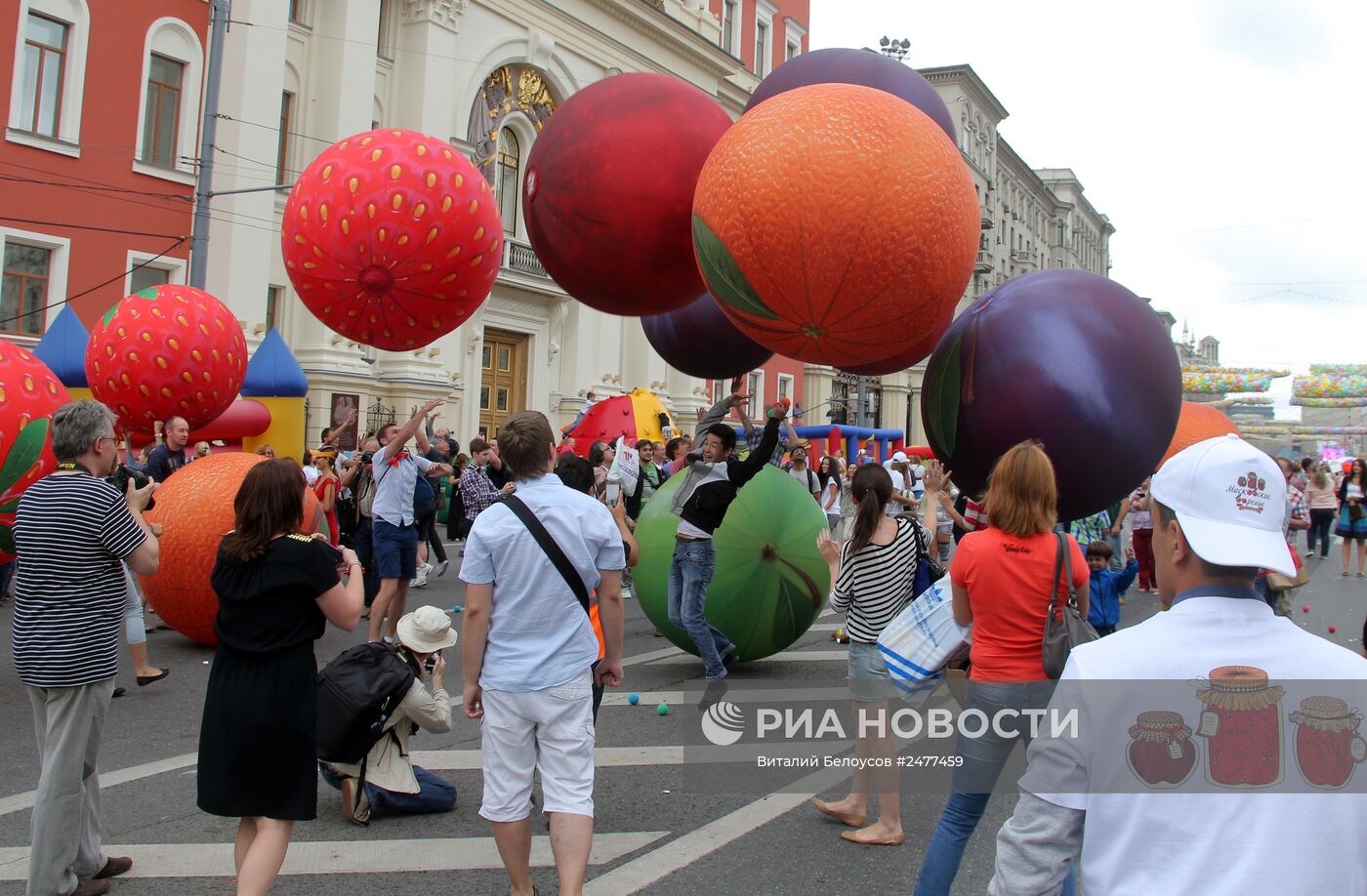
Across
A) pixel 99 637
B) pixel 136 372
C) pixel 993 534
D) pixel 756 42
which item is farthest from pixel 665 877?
pixel 756 42

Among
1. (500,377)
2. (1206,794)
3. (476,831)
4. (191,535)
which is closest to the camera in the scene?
(1206,794)

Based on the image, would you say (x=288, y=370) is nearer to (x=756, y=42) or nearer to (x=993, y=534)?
(x=993, y=534)

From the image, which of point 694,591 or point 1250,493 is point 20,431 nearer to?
point 694,591

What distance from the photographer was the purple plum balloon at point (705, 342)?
236 inches

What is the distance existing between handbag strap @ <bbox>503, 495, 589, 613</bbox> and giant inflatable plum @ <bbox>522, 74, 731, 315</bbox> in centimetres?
163

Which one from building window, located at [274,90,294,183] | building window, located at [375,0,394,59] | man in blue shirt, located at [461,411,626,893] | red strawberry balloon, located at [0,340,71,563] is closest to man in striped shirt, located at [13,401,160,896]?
man in blue shirt, located at [461,411,626,893]

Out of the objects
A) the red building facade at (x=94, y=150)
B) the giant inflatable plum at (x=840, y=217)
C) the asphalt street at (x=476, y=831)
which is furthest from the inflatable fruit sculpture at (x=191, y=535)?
the red building facade at (x=94, y=150)

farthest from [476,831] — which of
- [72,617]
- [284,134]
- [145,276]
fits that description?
[284,134]

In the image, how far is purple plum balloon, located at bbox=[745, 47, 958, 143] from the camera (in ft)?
16.1

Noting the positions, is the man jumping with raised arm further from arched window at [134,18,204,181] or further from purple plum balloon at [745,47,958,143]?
arched window at [134,18,204,181]

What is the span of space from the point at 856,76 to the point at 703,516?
2904 millimetres

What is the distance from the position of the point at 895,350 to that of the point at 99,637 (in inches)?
129

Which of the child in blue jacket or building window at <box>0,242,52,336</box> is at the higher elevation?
building window at <box>0,242,52,336</box>

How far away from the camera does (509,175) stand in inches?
1055
